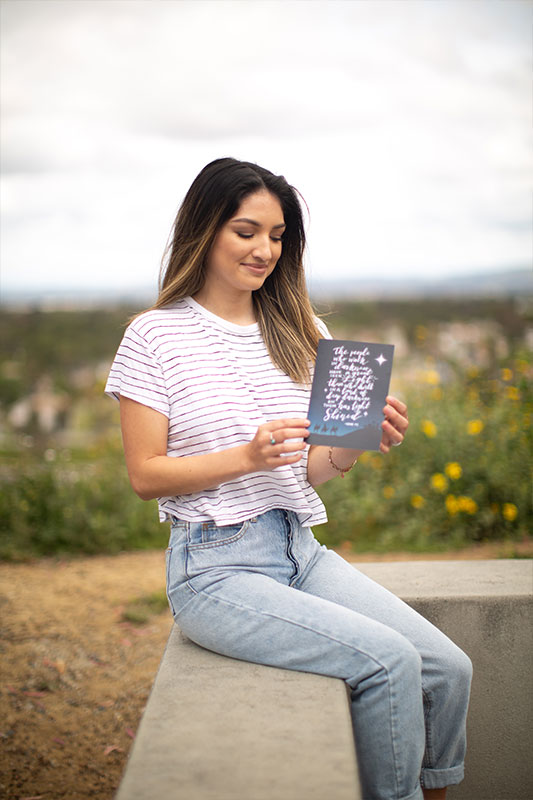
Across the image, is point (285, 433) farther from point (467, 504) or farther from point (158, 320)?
point (467, 504)

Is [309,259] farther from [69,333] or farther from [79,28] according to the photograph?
[69,333]

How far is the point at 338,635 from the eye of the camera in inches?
66.0

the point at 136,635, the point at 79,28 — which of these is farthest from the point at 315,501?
the point at 79,28

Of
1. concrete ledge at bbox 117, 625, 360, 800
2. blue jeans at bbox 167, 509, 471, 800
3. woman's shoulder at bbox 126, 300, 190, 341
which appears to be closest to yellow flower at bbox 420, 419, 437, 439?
blue jeans at bbox 167, 509, 471, 800

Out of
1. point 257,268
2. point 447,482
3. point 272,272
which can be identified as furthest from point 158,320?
point 447,482

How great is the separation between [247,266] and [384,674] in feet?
3.51

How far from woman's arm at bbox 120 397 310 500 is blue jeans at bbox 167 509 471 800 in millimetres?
131

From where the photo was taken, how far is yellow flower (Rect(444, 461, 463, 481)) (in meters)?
4.34

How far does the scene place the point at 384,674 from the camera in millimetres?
1646

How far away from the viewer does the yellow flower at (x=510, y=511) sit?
166 inches

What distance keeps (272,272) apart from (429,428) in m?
2.62

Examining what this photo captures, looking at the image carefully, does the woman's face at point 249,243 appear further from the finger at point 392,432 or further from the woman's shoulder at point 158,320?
the finger at point 392,432

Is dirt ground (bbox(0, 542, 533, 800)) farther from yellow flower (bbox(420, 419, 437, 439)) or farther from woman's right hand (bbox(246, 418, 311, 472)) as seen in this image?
woman's right hand (bbox(246, 418, 311, 472))

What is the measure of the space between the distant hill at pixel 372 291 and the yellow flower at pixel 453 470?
3.88 m
